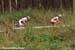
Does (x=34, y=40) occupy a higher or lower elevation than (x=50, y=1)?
lower

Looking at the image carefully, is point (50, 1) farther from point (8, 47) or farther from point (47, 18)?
point (8, 47)

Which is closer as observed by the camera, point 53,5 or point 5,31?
point 5,31

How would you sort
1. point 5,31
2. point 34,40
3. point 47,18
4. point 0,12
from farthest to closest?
point 0,12 → point 47,18 → point 5,31 → point 34,40

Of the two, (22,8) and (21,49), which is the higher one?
(22,8)

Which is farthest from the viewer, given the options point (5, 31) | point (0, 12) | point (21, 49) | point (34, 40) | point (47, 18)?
point (0, 12)

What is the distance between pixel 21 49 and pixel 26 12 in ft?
12.9

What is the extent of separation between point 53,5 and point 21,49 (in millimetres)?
5254

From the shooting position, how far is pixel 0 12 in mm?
11320

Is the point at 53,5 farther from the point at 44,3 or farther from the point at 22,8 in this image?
the point at 22,8

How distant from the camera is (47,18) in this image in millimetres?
10180

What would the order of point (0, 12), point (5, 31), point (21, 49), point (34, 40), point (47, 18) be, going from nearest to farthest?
point (21, 49) → point (34, 40) → point (5, 31) → point (47, 18) → point (0, 12)

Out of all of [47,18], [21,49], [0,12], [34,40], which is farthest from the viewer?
[0,12]

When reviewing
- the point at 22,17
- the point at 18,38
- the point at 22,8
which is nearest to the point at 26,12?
the point at 22,17

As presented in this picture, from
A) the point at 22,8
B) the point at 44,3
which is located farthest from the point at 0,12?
the point at 44,3
